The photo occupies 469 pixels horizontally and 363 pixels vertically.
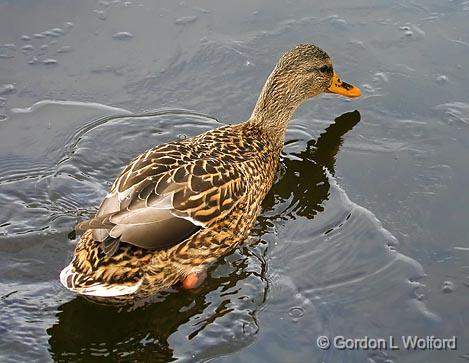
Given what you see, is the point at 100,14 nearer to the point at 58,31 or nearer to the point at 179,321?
the point at 58,31

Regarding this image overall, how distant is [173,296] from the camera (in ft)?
15.5

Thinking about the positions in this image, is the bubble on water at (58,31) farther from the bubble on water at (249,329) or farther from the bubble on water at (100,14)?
the bubble on water at (249,329)

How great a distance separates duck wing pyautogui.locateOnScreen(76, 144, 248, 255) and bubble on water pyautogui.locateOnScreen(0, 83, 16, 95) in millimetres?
1830

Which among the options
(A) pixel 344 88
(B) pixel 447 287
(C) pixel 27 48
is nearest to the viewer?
(B) pixel 447 287

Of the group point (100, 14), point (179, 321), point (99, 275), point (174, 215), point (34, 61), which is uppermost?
point (100, 14)

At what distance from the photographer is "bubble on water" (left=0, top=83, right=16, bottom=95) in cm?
619

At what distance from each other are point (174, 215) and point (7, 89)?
2.44 meters

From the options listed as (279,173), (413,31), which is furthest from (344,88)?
(413,31)

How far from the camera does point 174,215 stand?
4.46 m

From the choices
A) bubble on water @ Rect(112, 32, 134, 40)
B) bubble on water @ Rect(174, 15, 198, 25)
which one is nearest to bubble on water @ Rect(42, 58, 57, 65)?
bubble on water @ Rect(112, 32, 134, 40)

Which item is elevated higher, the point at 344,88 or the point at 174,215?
the point at 344,88

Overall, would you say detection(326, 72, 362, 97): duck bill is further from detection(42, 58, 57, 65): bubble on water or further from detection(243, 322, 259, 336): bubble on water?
detection(243, 322, 259, 336): bubble on water

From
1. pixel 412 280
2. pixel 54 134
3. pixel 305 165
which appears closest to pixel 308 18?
pixel 305 165

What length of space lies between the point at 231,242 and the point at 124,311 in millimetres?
788
